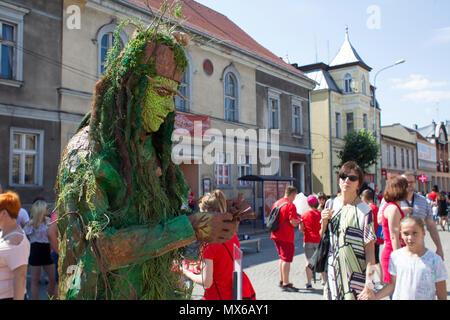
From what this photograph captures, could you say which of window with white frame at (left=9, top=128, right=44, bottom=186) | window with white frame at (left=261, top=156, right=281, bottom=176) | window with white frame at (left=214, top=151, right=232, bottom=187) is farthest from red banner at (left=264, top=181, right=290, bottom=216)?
window with white frame at (left=9, top=128, right=44, bottom=186)

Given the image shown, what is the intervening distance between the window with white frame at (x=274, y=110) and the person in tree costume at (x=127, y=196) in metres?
19.5

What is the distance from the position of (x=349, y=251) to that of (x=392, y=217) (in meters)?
1.31

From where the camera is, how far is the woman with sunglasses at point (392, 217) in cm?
447

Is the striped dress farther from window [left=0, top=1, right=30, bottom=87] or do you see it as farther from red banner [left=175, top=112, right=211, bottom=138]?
red banner [left=175, top=112, right=211, bottom=138]

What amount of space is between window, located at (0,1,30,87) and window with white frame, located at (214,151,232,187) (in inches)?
347

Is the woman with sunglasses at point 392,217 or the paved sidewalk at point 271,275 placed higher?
the woman with sunglasses at point 392,217

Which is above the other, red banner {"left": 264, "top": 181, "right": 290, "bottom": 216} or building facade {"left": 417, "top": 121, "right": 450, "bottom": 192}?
building facade {"left": 417, "top": 121, "right": 450, "bottom": 192}

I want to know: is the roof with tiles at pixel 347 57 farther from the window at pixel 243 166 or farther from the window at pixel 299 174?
the window at pixel 243 166

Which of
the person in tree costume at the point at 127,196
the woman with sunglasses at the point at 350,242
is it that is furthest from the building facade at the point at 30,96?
the person in tree costume at the point at 127,196

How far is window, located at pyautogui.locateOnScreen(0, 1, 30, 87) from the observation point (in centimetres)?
1086

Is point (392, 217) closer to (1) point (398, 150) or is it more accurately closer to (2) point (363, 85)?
(2) point (363, 85)
